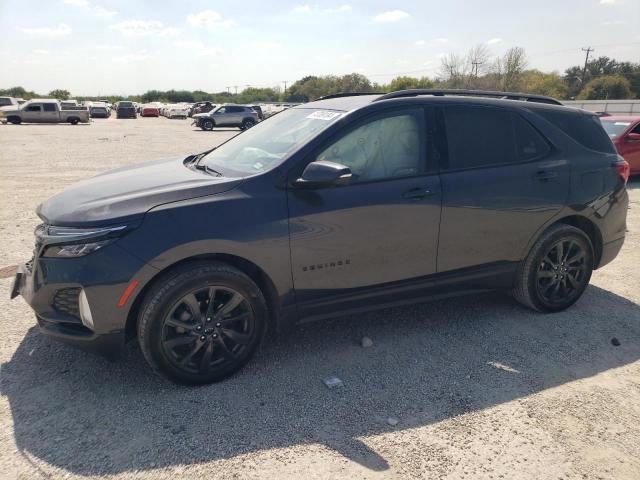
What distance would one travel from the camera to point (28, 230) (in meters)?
6.54

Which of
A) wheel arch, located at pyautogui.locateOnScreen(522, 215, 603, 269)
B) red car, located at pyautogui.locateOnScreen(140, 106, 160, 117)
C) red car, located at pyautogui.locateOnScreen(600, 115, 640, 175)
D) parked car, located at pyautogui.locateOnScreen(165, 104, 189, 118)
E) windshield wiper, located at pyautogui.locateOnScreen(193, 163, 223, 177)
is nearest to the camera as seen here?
windshield wiper, located at pyautogui.locateOnScreen(193, 163, 223, 177)

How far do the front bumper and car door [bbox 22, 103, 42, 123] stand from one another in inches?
1478

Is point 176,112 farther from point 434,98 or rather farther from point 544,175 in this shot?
point 544,175

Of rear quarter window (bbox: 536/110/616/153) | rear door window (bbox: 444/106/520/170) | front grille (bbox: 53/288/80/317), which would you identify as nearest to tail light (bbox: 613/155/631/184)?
rear quarter window (bbox: 536/110/616/153)

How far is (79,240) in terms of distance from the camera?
2.87 metres

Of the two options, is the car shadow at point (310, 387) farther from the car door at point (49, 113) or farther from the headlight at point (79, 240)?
the car door at point (49, 113)

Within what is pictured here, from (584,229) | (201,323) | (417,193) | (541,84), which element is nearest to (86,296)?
(201,323)

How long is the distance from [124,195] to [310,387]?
1.77m

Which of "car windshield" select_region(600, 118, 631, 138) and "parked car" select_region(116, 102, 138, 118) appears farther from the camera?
"parked car" select_region(116, 102, 138, 118)

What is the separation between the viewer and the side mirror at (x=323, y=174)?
3.10 meters

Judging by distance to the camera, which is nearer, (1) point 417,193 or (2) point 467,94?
(1) point 417,193

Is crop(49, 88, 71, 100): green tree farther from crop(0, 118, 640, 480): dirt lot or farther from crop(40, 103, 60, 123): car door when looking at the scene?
crop(0, 118, 640, 480): dirt lot

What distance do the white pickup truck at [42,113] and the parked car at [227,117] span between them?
1016cm

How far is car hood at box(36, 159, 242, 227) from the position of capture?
2975 mm
